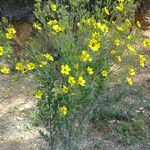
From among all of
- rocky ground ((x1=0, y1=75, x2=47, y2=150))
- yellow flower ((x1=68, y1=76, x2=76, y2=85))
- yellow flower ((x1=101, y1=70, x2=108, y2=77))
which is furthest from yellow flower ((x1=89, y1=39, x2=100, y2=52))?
rocky ground ((x1=0, y1=75, x2=47, y2=150))

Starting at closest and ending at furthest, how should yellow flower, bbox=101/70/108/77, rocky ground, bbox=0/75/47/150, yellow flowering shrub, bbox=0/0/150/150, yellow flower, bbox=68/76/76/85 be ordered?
1. yellow flower, bbox=68/76/76/85
2. yellow flowering shrub, bbox=0/0/150/150
3. yellow flower, bbox=101/70/108/77
4. rocky ground, bbox=0/75/47/150

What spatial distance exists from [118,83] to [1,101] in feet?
4.67

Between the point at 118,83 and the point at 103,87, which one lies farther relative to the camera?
the point at 118,83

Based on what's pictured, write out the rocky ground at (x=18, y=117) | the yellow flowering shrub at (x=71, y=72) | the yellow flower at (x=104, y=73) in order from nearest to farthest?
the yellow flowering shrub at (x=71, y=72) → the yellow flower at (x=104, y=73) → the rocky ground at (x=18, y=117)

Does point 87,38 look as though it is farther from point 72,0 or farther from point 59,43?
point 72,0

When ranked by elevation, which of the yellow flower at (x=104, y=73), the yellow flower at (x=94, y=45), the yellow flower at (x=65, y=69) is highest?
the yellow flower at (x=94, y=45)

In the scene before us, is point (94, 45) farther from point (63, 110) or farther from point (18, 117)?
point (18, 117)

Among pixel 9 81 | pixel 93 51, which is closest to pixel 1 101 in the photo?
pixel 9 81

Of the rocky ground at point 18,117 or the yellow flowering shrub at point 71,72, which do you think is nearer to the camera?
the yellow flowering shrub at point 71,72

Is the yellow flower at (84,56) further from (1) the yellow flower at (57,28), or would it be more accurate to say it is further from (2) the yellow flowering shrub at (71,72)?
(1) the yellow flower at (57,28)

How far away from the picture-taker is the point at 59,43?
11.1ft

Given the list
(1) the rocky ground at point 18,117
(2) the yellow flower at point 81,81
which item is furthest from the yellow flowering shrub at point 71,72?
(1) the rocky ground at point 18,117

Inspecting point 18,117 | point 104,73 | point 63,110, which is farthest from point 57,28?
point 18,117

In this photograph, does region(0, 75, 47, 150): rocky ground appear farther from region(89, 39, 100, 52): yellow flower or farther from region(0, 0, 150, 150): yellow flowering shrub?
region(89, 39, 100, 52): yellow flower
